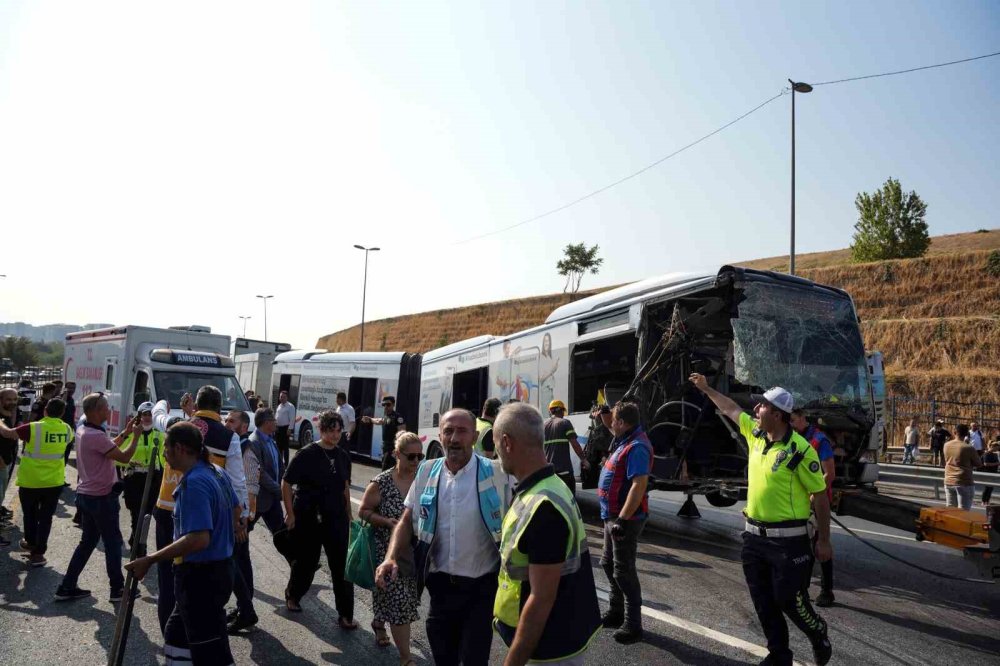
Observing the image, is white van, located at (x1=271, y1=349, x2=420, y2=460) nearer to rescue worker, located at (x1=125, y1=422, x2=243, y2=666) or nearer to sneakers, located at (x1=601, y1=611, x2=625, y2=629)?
sneakers, located at (x1=601, y1=611, x2=625, y2=629)

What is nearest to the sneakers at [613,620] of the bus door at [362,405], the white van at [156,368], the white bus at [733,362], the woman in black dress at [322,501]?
the woman in black dress at [322,501]

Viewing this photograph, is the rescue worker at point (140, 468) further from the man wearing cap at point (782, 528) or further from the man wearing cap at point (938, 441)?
the man wearing cap at point (938, 441)

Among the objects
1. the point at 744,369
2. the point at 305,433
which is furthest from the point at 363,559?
the point at 305,433

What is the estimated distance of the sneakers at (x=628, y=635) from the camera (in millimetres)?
5680

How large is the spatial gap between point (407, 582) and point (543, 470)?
226 centimetres

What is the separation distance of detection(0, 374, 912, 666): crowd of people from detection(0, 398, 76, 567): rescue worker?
0.02 metres

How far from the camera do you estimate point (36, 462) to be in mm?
7672

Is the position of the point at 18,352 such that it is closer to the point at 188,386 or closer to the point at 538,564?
the point at 188,386

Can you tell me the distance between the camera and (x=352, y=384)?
21.9 meters

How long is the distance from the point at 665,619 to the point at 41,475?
20.5 ft

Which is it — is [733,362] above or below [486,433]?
above

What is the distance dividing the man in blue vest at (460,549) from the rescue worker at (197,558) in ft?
3.45

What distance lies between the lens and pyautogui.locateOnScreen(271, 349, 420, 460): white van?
65.7 feet

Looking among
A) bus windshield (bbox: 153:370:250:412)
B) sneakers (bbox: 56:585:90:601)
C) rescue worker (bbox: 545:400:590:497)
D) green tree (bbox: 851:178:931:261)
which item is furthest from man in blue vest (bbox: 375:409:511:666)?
green tree (bbox: 851:178:931:261)
